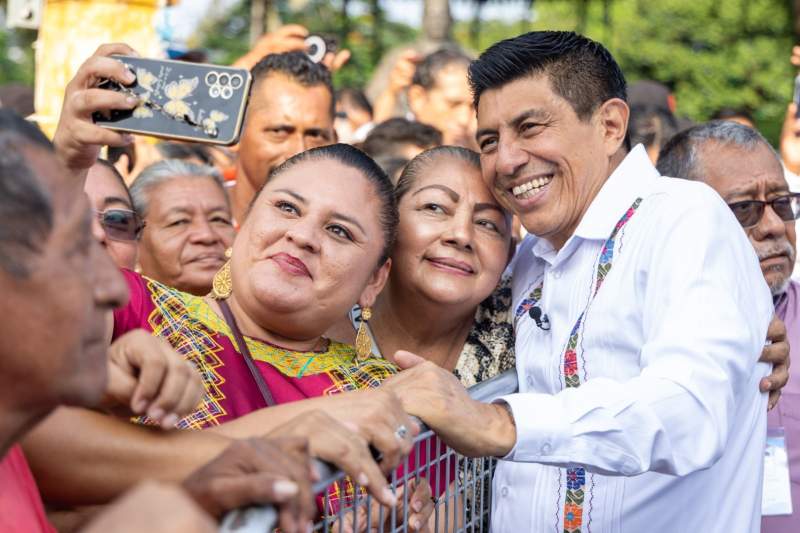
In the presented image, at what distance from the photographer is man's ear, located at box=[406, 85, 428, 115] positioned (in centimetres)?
830

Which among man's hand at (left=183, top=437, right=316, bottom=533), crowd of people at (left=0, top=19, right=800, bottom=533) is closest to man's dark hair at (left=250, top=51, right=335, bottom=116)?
crowd of people at (left=0, top=19, right=800, bottom=533)

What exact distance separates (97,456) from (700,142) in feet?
9.46

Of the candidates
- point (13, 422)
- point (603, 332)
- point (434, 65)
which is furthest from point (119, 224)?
point (434, 65)

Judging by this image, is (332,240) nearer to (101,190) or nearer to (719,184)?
(101,190)

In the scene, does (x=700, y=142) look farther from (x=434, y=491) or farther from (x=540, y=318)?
(x=434, y=491)

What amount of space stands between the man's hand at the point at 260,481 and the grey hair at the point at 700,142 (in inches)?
108

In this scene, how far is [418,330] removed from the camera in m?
3.69

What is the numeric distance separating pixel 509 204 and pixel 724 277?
0.90 meters

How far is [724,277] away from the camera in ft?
9.14

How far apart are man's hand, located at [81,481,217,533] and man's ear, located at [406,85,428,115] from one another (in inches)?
291

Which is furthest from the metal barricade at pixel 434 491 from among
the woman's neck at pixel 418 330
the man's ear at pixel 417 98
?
the man's ear at pixel 417 98

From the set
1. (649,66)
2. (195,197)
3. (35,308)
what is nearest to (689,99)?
(649,66)

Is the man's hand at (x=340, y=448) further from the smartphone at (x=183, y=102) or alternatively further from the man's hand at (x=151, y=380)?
the smartphone at (x=183, y=102)

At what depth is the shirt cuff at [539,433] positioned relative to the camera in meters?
2.55
